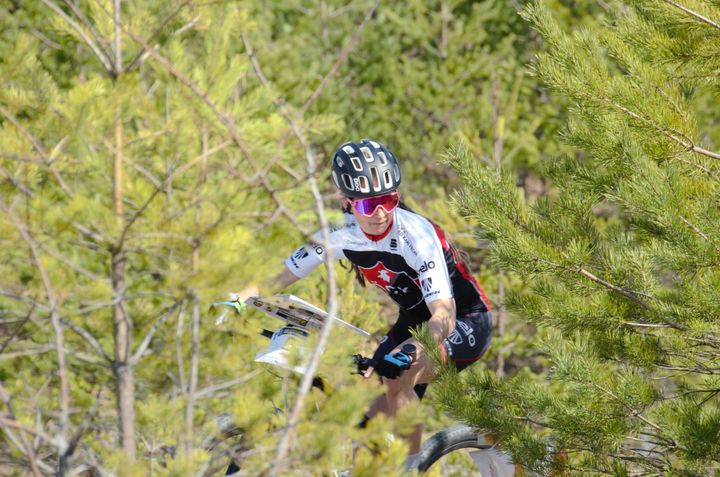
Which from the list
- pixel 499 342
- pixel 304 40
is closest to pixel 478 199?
pixel 499 342

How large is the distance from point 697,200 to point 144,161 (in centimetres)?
254

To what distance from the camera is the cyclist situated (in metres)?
4.38

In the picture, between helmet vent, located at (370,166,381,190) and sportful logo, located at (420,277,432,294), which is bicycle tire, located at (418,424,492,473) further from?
helmet vent, located at (370,166,381,190)

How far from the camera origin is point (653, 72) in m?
4.54

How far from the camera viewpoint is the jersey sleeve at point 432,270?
4.36 meters

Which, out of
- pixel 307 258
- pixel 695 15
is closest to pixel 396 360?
pixel 307 258

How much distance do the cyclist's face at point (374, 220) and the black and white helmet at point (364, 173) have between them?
107 mm

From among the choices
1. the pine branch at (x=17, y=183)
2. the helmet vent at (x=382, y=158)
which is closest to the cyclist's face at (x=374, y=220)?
the helmet vent at (x=382, y=158)

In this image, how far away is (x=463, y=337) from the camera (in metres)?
4.71

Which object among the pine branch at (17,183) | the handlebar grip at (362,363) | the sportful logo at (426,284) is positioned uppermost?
the pine branch at (17,183)

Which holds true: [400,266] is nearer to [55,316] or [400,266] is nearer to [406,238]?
[406,238]

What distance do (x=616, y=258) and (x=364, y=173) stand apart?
1.29 meters

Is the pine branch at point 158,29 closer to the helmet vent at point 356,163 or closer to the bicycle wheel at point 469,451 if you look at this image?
the helmet vent at point 356,163

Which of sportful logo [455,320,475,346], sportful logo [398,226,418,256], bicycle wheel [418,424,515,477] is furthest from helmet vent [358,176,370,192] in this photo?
bicycle wheel [418,424,515,477]
